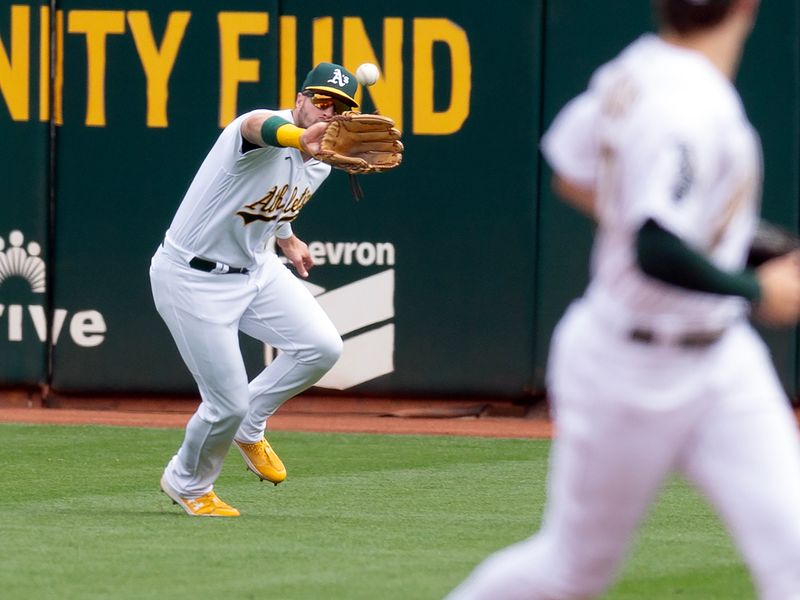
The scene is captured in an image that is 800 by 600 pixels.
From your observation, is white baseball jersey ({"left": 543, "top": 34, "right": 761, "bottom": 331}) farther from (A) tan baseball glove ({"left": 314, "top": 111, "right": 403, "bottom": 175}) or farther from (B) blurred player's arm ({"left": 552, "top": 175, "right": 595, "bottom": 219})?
(A) tan baseball glove ({"left": 314, "top": 111, "right": 403, "bottom": 175})

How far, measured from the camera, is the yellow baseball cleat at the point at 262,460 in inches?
269

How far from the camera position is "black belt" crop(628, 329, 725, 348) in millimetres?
3080

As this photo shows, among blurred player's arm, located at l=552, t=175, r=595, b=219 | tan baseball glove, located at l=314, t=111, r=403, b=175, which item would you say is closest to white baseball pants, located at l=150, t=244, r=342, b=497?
tan baseball glove, located at l=314, t=111, r=403, b=175

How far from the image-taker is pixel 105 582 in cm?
491

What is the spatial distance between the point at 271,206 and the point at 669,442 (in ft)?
11.6

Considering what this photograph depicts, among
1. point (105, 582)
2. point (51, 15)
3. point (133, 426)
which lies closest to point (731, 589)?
point (105, 582)

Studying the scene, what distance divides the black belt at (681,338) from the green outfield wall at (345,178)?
696cm

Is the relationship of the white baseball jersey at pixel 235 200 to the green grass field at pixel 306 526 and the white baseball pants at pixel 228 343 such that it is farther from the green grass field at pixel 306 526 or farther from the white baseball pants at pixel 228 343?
the green grass field at pixel 306 526

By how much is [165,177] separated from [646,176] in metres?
7.45

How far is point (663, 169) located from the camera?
2975mm

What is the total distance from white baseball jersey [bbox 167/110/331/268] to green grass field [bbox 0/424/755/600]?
1087 millimetres

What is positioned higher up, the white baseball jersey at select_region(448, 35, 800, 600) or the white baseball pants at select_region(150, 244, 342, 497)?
the white baseball jersey at select_region(448, 35, 800, 600)

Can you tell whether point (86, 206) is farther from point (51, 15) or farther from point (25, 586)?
point (25, 586)

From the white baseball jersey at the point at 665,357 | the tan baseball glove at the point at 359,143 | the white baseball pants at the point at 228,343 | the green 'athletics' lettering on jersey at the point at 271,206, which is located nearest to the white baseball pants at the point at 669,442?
the white baseball jersey at the point at 665,357
